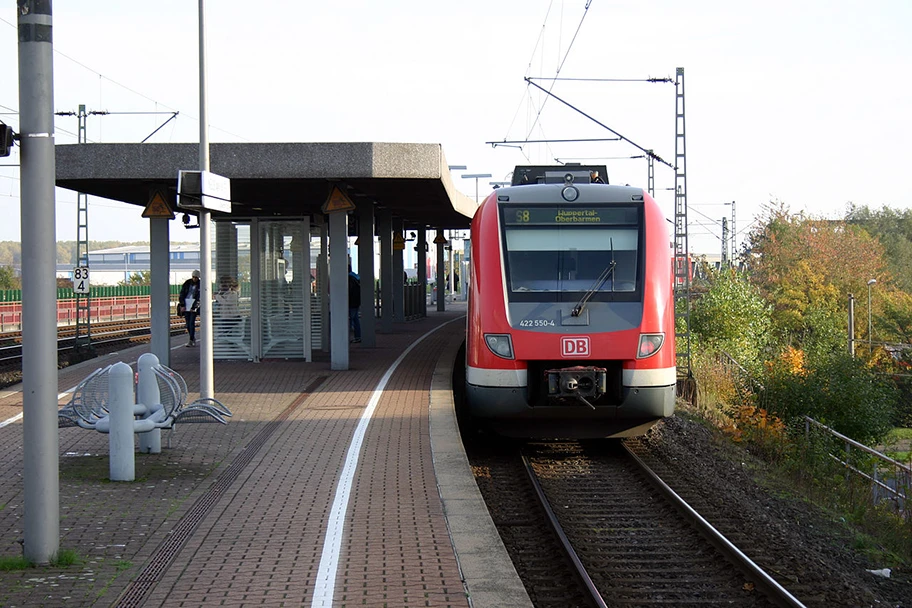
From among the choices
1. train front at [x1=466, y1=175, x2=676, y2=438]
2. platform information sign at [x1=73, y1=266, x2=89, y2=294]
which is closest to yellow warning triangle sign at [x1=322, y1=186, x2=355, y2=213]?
train front at [x1=466, y1=175, x2=676, y2=438]

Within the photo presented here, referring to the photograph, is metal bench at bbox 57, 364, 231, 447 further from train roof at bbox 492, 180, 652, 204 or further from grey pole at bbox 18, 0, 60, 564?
train roof at bbox 492, 180, 652, 204

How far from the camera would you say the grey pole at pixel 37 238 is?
568cm

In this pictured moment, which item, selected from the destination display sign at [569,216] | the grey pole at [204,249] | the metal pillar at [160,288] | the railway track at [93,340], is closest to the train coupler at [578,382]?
the destination display sign at [569,216]

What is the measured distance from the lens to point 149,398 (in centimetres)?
966

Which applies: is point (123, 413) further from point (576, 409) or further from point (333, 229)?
point (333, 229)

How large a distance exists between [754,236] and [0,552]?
65.6 m

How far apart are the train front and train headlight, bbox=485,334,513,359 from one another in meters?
0.01

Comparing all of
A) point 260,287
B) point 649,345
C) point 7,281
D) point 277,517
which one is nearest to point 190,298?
point 260,287

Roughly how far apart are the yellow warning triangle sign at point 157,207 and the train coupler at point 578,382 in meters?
9.14

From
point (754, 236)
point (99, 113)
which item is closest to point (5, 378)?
point (99, 113)

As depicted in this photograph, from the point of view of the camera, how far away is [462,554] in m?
6.22

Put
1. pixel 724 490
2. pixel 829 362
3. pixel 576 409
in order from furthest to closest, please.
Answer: pixel 829 362 < pixel 576 409 < pixel 724 490

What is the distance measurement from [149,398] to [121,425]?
4.46 ft

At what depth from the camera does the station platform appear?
18.0ft
